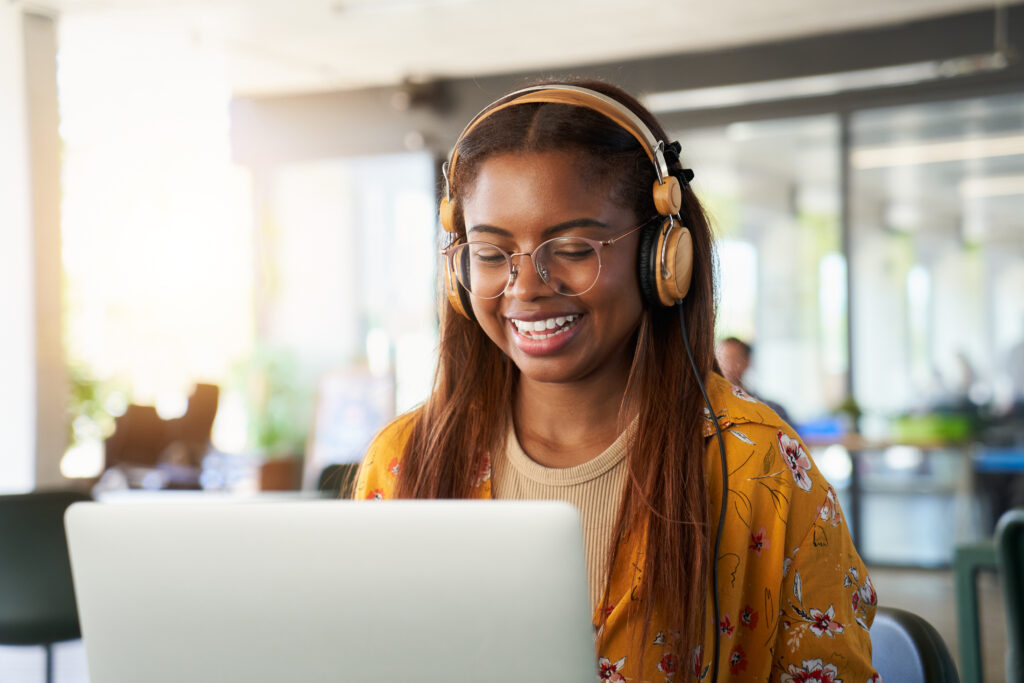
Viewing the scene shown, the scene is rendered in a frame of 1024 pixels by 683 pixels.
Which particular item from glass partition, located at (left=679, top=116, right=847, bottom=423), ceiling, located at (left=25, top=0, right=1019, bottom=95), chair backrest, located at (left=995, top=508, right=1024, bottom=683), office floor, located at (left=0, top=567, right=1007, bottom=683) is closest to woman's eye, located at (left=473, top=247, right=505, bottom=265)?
chair backrest, located at (left=995, top=508, right=1024, bottom=683)

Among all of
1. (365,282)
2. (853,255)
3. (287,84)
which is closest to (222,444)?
(365,282)

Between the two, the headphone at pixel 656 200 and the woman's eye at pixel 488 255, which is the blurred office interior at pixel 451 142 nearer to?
the headphone at pixel 656 200

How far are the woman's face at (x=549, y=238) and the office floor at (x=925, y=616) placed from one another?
280 centimetres

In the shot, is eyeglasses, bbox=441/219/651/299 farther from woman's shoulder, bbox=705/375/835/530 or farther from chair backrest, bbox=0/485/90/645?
chair backrest, bbox=0/485/90/645

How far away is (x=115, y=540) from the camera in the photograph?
2.47 ft

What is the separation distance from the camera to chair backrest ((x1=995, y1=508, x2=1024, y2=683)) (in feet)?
6.10

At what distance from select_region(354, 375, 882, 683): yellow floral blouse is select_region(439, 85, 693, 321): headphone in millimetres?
172

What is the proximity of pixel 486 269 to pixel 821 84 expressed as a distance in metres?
5.67

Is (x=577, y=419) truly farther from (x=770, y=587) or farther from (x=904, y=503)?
(x=904, y=503)

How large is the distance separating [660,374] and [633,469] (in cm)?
13

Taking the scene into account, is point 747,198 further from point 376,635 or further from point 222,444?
point 376,635

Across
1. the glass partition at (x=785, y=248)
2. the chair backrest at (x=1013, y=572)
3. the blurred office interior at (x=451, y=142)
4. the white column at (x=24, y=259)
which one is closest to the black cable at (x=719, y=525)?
the chair backrest at (x=1013, y=572)

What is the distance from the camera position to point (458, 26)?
6066 millimetres

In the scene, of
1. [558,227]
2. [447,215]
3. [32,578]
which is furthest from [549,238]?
[32,578]
